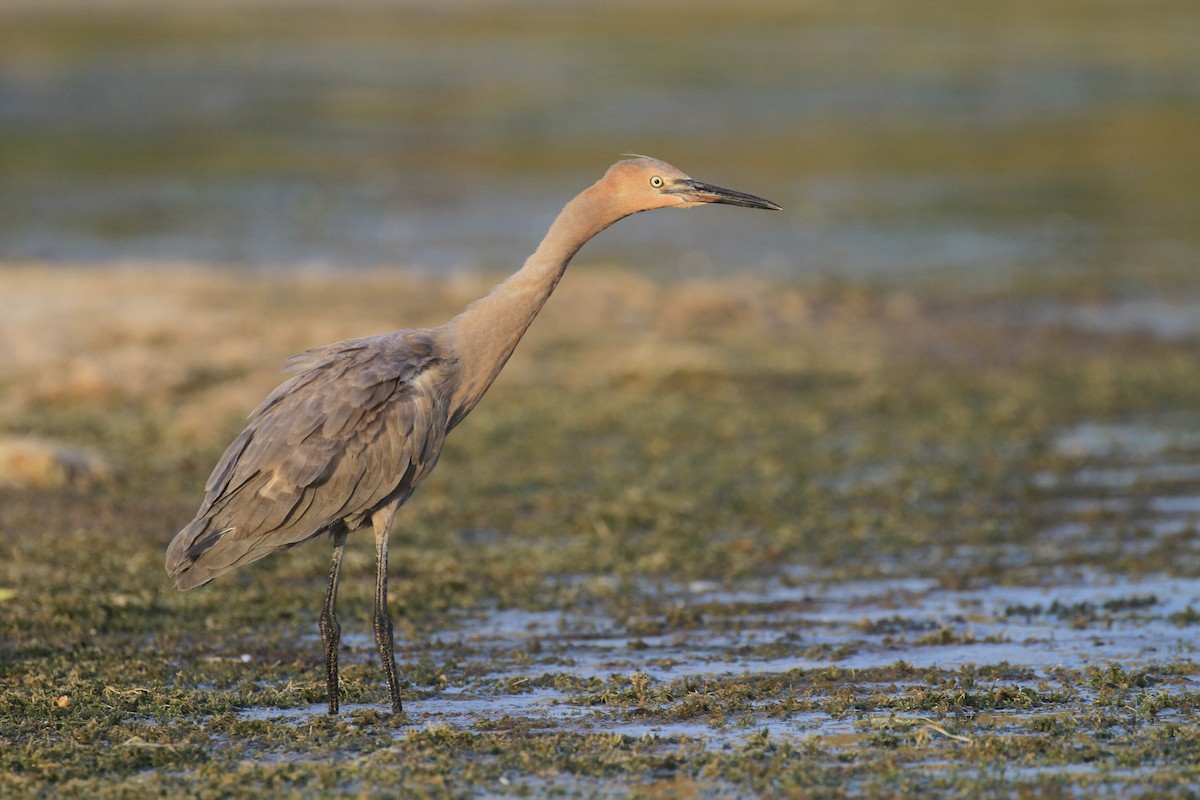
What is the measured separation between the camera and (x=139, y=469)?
10469 millimetres

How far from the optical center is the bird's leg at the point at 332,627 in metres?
6.39

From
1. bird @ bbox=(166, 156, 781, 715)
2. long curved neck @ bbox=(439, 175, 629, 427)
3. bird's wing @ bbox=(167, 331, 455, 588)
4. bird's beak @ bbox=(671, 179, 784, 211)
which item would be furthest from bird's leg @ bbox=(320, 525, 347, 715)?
bird's beak @ bbox=(671, 179, 784, 211)

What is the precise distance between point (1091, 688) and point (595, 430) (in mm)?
5521

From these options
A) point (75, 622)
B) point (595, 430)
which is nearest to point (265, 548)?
point (75, 622)

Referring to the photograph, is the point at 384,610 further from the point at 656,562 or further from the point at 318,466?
the point at 656,562

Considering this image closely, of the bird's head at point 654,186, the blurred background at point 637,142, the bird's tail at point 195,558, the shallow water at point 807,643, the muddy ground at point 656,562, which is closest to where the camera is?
the muddy ground at point 656,562

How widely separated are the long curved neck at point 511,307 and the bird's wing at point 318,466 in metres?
0.24

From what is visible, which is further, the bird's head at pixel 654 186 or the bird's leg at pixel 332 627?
the bird's head at pixel 654 186

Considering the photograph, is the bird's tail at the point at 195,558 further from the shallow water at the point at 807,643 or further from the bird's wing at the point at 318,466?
the shallow water at the point at 807,643

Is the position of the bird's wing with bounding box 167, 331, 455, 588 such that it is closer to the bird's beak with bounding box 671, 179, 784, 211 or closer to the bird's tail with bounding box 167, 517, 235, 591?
the bird's tail with bounding box 167, 517, 235, 591

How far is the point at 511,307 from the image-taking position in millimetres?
6906

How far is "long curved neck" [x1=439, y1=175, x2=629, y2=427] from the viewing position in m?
6.84

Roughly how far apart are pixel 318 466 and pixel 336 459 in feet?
0.24

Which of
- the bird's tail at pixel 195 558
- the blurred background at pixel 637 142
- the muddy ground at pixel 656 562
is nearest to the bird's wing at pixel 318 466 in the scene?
the bird's tail at pixel 195 558
